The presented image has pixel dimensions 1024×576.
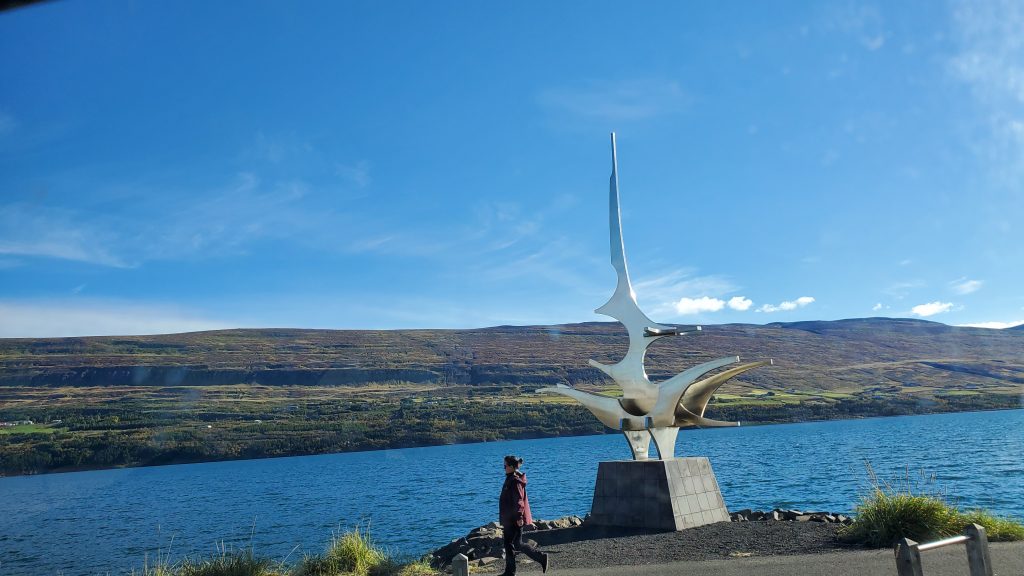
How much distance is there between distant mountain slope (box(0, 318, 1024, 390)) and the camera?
161000mm

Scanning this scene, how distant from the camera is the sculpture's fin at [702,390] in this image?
1748 centimetres

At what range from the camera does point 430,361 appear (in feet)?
569

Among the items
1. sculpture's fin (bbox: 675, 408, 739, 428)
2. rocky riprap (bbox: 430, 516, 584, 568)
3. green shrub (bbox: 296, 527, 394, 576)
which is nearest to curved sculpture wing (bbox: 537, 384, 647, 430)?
sculpture's fin (bbox: 675, 408, 739, 428)

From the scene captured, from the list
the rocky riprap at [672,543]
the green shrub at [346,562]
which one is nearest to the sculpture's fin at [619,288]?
the rocky riprap at [672,543]

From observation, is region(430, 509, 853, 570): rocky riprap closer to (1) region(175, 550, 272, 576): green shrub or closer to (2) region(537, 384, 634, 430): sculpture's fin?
(2) region(537, 384, 634, 430): sculpture's fin

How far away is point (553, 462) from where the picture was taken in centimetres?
6750

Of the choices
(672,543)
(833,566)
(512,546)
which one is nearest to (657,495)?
(672,543)

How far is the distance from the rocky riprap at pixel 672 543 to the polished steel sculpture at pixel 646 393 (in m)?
2.21

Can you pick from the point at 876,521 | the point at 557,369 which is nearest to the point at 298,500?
the point at 876,521

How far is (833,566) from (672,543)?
140 inches

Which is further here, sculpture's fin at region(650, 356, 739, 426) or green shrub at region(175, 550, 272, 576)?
sculpture's fin at region(650, 356, 739, 426)

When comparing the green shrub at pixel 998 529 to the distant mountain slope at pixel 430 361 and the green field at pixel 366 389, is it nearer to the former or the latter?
the green field at pixel 366 389

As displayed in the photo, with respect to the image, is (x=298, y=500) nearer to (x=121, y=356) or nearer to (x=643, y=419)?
(x=643, y=419)

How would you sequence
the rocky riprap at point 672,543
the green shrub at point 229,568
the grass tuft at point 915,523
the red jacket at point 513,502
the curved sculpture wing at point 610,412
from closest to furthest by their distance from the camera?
the red jacket at point 513,502 < the green shrub at point 229,568 < the grass tuft at point 915,523 < the rocky riprap at point 672,543 < the curved sculpture wing at point 610,412
